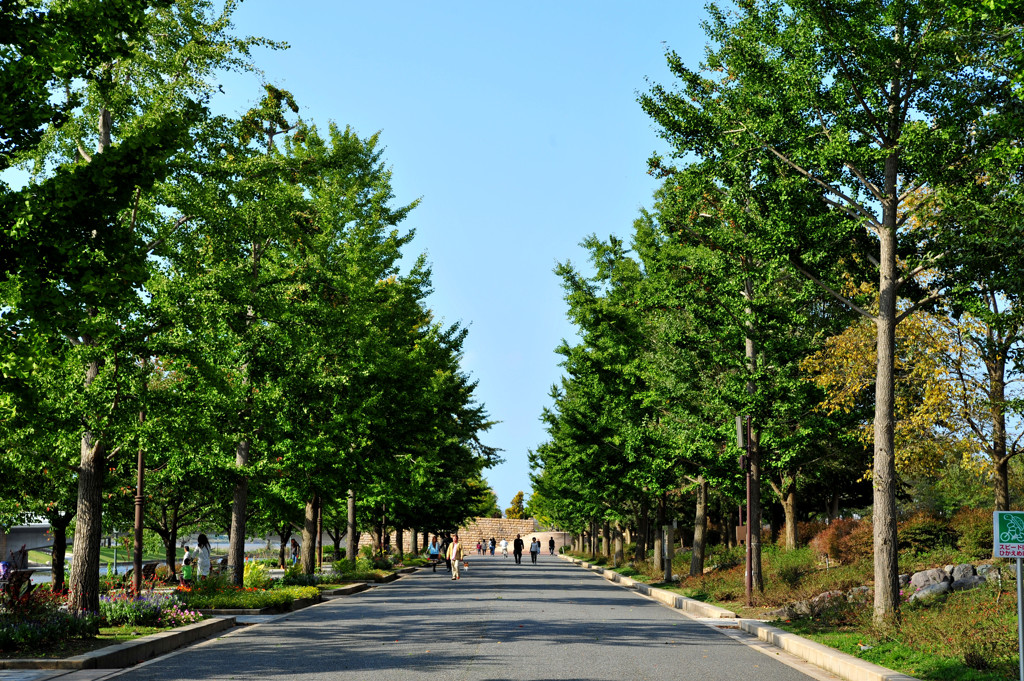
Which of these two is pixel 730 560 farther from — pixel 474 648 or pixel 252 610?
pixel 474 648

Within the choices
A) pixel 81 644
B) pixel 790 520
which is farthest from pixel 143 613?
pixel 790 520

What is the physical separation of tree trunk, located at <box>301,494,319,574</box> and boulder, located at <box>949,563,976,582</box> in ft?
63.1

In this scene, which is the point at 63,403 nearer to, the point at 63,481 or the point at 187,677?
the point at 187,677

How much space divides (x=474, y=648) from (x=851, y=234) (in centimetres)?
1146

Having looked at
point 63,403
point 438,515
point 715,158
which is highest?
point 715,158

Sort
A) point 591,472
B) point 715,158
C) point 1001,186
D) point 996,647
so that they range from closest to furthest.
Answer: point 996,647 → point 1001,186 → point 715,158 → point 591,472

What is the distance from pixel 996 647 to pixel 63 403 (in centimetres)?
1459

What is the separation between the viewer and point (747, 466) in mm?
25062

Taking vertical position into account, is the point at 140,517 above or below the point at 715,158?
below

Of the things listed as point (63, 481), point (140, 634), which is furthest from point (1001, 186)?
point (63, 481)

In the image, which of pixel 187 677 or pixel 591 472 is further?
pixel 591 472

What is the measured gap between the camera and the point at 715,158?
20.2 meters

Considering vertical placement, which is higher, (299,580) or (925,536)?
(925,536)

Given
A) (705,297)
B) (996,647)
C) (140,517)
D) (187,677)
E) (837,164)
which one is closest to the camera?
(187,677)
